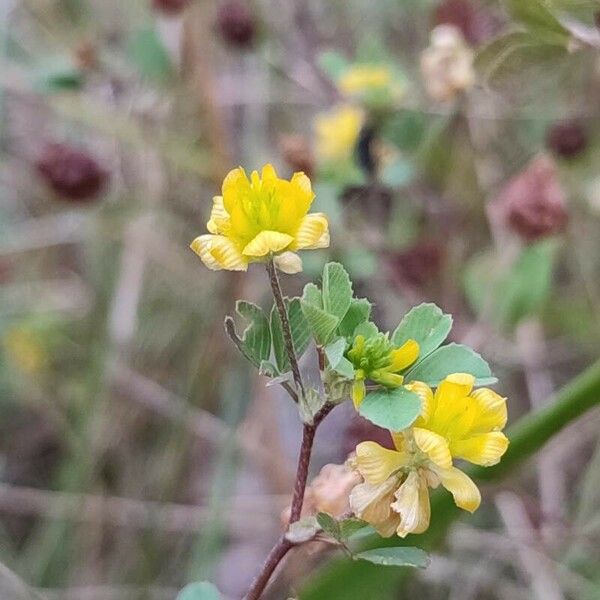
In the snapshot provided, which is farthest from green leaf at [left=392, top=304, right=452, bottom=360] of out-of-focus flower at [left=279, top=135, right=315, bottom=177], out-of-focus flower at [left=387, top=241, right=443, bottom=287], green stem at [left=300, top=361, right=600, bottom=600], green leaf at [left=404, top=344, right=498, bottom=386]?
out-of-focus flower at [left=387, top=241, right=443, bottom=287]

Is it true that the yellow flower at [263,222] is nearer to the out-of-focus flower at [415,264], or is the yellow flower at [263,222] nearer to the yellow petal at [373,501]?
the yellow petal at [373,501]

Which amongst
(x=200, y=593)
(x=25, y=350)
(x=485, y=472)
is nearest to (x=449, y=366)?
(x=200, y=593)

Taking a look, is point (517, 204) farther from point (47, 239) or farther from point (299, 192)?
point (47, 239)

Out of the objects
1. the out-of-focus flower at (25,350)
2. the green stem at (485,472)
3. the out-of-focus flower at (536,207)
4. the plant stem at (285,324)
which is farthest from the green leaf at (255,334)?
the out-of-focus flower at (25,350)

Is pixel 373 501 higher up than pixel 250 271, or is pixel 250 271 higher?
pixel 373 501

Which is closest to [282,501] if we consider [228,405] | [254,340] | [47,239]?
[228,405]

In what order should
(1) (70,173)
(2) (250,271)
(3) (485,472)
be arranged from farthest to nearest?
(2) (250,271) → (1) (70,173) → (3) (485,472)

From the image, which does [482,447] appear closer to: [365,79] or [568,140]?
[365,79]

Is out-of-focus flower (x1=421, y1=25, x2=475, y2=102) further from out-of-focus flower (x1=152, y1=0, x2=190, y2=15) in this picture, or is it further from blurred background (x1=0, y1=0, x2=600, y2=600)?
out-of-focus flower (x1=152, y1=0, x2=190, y2=15)
